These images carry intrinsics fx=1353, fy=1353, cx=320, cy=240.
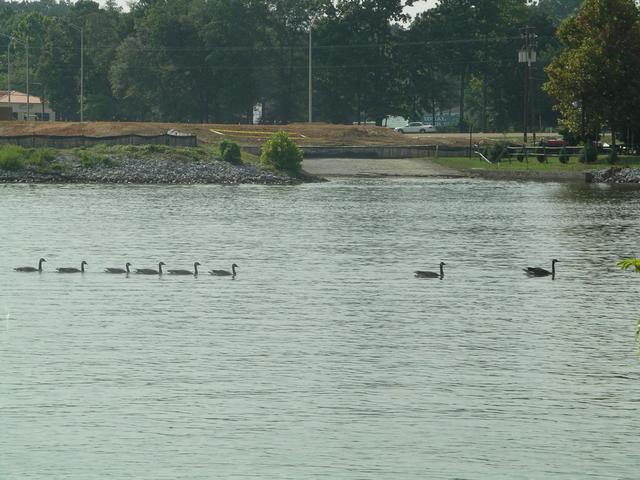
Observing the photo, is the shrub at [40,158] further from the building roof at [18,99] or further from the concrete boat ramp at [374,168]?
the building roof at [18,99]

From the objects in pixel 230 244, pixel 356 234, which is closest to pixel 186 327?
pixel 230 244

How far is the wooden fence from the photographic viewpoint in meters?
114

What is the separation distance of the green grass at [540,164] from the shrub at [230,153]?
1966 centimetres

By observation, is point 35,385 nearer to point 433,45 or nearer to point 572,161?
point 572,161

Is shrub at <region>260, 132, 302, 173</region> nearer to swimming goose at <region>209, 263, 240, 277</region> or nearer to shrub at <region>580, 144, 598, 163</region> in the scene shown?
shrub at <region>580, 144, 598, 163</region>

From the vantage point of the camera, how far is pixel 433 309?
41.6 metres

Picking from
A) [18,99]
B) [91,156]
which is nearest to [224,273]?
[91,156]

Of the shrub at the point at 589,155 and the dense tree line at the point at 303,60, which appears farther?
the dense tree line at the point at 303,60

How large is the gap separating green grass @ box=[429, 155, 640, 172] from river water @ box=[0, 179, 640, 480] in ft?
149

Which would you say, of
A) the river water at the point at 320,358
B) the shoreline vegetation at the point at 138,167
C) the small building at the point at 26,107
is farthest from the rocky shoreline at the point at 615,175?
the small building at the point at 26,107

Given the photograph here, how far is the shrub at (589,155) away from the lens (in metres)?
112

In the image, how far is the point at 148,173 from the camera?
351 feet

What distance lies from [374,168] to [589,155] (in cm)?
1853

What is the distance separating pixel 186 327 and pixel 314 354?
551 centimetres
